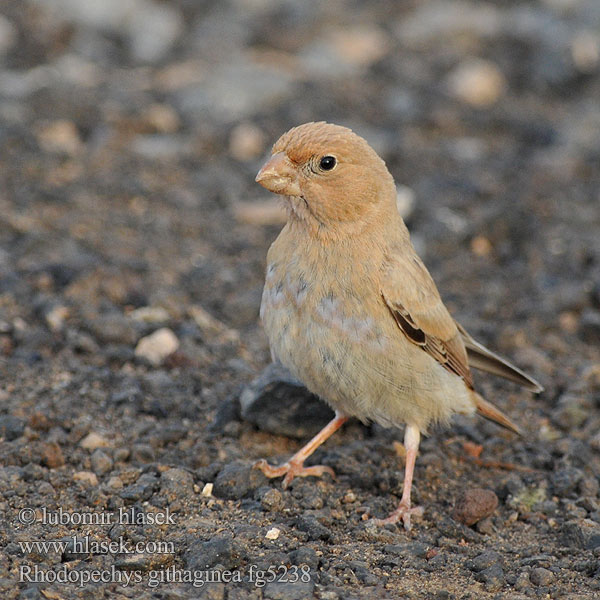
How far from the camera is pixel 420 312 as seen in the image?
5090 millimetres

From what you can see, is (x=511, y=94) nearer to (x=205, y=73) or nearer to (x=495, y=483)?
(x=205, y=73)

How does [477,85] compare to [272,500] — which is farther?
[477,85]

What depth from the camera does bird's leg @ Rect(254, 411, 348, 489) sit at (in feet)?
16.6

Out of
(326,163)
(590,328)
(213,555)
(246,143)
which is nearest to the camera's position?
(213,555)

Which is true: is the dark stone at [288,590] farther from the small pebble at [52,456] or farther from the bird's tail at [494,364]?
the bird's tail at [494,364]

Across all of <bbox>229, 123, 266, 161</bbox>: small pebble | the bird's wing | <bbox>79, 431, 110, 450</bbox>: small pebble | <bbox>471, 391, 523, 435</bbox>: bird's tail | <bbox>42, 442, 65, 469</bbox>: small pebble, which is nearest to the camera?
<bbox>42, 442, 65, 469</bbox>: small pebble

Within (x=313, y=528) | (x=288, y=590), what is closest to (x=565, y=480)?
(x=313, y=528)

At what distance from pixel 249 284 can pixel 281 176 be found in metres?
2.33

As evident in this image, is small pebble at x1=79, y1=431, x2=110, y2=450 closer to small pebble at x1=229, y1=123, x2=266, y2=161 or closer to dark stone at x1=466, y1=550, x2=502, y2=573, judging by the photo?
dark stone at x1=466, y1=550, x2=502, y2=573

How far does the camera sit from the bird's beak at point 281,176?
4961 mm

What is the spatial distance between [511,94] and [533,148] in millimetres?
1346

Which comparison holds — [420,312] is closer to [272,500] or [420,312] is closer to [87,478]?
→ [272,500]

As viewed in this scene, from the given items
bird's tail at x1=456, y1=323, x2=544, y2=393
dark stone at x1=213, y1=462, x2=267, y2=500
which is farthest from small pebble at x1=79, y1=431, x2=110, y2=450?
bird's tail at x1=456, y1=323, x2=544, y2=393

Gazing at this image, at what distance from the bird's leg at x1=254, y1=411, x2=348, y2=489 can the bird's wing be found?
0.68 metres
